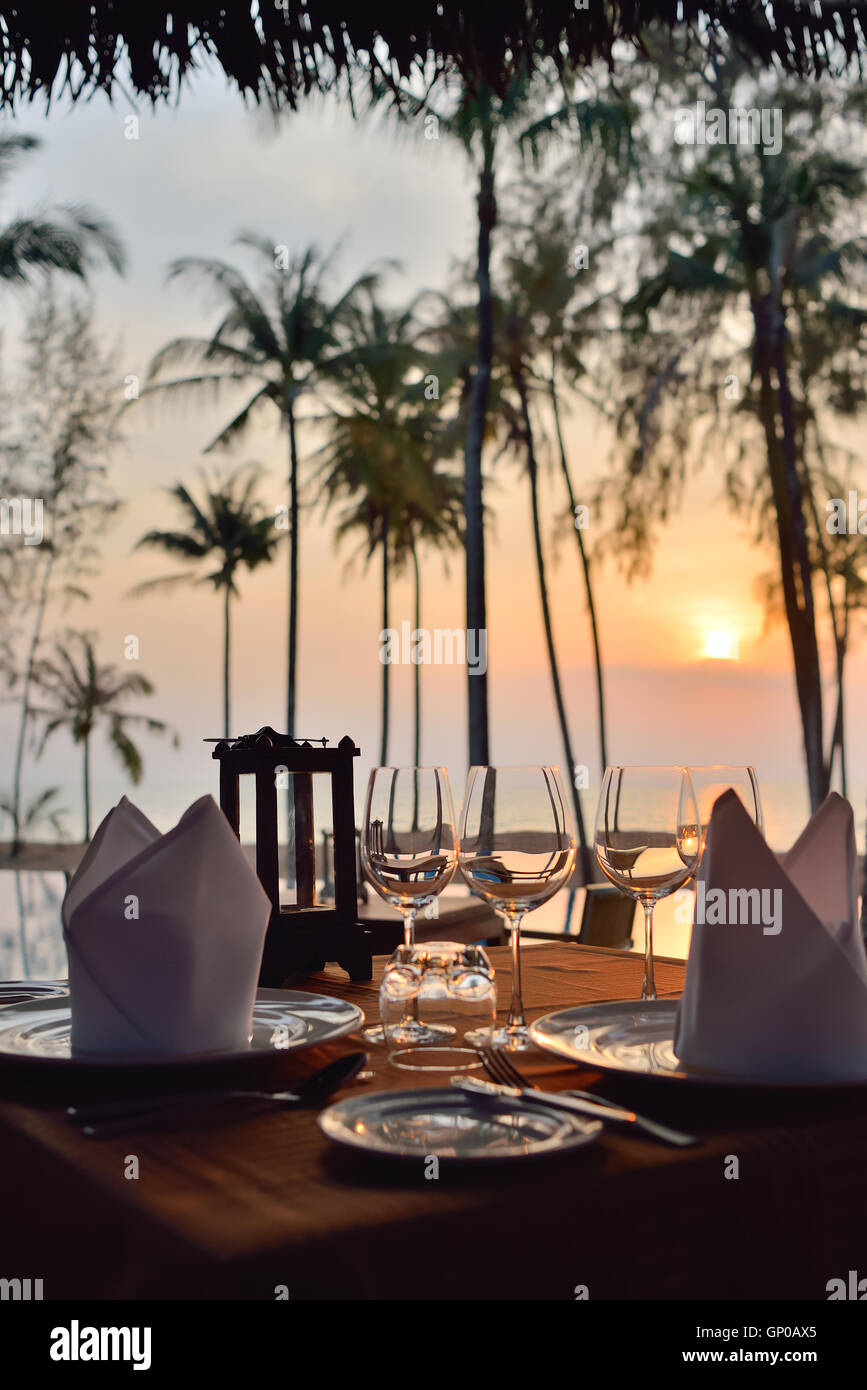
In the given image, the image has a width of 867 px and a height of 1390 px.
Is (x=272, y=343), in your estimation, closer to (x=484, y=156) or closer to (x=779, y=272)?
(x=484, y=156)

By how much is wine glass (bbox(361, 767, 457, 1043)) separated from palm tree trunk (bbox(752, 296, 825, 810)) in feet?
48.4

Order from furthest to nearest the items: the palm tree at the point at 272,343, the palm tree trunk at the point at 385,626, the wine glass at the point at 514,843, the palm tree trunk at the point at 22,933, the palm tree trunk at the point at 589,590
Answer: the palm tree trunk at the point at 385,626 → the palm tree trunk at the point at 589,590 → the palm tree at the point at 272,343 → the palm tree trunk at the point at 22,933 → the wine glass at the point at 514,843

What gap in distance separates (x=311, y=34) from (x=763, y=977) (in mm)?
2403

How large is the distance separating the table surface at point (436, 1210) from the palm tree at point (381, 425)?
1884cm

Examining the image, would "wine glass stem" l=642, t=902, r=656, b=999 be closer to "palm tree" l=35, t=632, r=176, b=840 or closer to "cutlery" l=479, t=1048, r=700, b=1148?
"cutlery" l=479, t=1048, r=700, b=1148

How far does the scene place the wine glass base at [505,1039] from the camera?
126cm

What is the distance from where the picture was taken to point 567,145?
13680 mm

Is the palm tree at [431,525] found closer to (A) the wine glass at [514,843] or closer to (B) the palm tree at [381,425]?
(B) the palm tree at [381,425]

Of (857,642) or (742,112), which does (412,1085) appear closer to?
(742,112)

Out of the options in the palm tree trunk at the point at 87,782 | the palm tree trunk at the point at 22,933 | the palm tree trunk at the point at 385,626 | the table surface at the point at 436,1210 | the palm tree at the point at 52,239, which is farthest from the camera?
the palm tree trunk at the point at 385,626

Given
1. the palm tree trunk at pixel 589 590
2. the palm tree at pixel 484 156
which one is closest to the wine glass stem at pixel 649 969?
the palm tree at pixel 484 156

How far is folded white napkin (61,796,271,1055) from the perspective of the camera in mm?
1167

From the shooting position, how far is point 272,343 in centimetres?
2092

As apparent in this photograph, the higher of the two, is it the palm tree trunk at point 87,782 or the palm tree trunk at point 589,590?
the palm tree trunk at point 589,590
